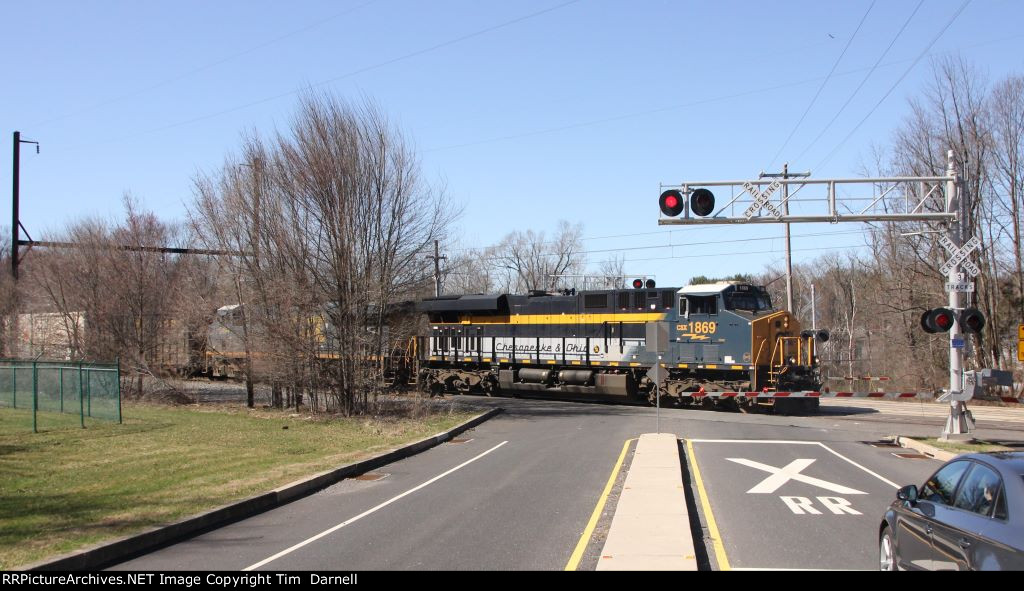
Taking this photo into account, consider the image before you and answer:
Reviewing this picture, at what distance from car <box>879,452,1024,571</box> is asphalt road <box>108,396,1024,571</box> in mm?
1448

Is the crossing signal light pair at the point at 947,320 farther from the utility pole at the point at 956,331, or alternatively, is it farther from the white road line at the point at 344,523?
the white road line at the point at 344,523

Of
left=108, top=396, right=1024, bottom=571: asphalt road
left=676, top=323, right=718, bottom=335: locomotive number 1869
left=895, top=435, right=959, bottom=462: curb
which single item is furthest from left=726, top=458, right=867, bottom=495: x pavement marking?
left=676, top=323, right=718, bottom=335: locomotive number 1869

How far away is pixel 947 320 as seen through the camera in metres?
17.7

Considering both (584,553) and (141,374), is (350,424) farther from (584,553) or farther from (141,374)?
(584,553)

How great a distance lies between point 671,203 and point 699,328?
1132 centimetres

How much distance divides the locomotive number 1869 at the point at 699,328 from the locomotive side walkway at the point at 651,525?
14495mm

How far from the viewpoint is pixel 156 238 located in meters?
33.0

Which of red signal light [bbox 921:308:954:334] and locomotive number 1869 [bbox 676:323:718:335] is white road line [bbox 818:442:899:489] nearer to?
red signal light [bbox 921:308:954:334]

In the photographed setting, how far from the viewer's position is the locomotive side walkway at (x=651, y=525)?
742cm

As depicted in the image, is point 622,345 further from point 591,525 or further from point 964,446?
point 591,525

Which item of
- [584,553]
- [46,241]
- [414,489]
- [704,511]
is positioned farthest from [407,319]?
[46,241]

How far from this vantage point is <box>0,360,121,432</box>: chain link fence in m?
21.7

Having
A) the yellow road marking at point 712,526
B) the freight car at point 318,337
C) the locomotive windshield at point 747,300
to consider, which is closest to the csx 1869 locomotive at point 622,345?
the locomotive windshield at point 747,300

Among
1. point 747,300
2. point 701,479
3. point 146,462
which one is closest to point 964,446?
point 701,479
